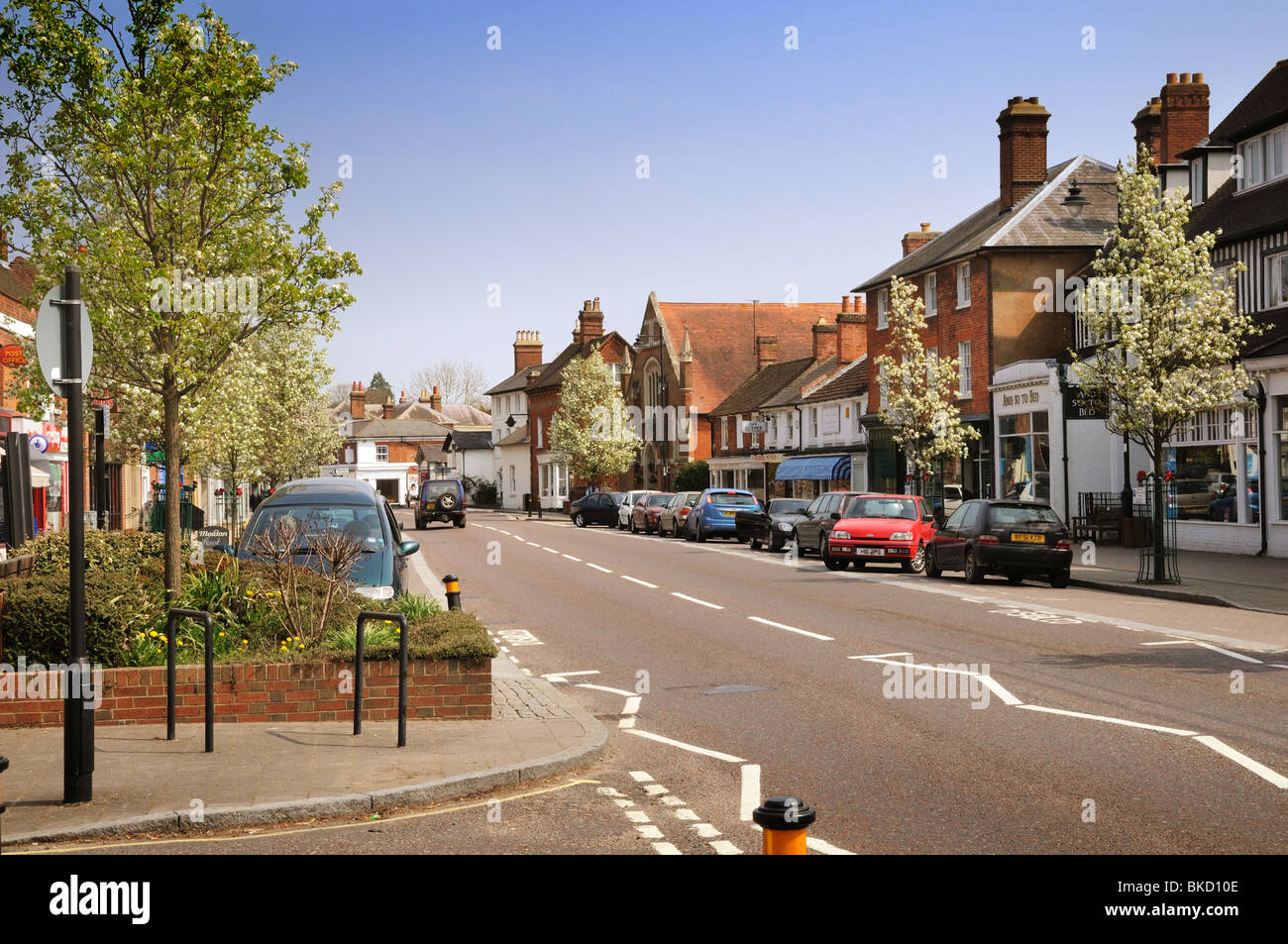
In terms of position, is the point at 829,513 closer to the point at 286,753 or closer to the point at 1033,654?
the point at 1033,654

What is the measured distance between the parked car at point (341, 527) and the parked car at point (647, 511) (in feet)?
114

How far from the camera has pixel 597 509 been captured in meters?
60.6

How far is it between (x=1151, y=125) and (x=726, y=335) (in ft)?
127

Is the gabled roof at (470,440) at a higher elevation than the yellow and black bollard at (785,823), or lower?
higher

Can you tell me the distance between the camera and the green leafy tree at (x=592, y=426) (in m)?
72.9

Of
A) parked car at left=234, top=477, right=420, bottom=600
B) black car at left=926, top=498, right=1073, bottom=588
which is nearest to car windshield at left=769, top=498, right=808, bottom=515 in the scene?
black car at left=926, top=498, right=1073, bottom=588

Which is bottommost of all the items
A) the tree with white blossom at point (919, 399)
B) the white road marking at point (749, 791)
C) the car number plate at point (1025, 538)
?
the white road marking at point (749, 791)

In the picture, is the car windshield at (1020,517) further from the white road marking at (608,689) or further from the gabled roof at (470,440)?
the gabled roof at (470,440)

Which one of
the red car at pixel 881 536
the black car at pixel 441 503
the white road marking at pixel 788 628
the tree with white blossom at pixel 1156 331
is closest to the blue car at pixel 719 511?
the red car at pixel 881 536

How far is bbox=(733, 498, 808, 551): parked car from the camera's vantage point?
35125 mm

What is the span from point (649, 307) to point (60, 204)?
66498 mm

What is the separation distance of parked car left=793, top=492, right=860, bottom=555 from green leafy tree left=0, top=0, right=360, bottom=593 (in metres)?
19.0

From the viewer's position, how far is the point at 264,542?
1100 cm

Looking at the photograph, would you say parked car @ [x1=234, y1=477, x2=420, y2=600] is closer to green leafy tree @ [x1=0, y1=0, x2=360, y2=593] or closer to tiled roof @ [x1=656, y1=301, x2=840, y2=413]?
green leafy tree @ [x1=0, y1=0, x2=360, y2=593]
